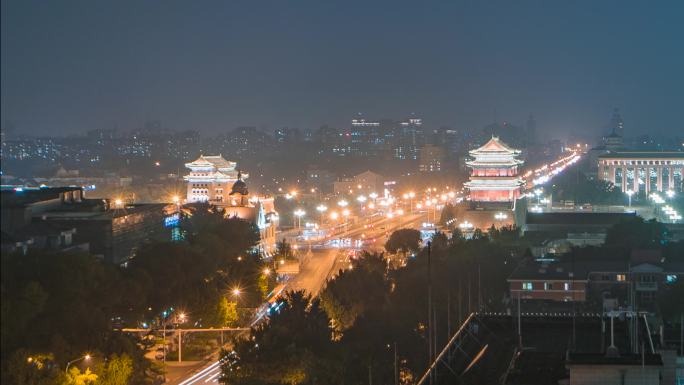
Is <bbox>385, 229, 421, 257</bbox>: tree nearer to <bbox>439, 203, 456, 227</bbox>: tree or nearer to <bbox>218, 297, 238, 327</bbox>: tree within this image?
<bbox>439, 203, 456, 227</bbox>: tree

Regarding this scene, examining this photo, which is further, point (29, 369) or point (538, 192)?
point (538, 192)

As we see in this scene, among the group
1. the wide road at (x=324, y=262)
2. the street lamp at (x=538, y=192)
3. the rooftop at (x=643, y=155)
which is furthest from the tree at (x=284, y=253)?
the rooftop at (x=643, y=155)

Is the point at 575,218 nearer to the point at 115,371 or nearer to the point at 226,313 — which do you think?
the point at 226,313

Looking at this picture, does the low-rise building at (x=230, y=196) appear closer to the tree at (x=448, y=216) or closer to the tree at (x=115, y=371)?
the tree at (x=448, y=216)

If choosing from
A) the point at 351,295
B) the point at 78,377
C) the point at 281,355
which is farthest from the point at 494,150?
the point at 78,377

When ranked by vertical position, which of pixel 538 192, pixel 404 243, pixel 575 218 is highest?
pixel 538 192

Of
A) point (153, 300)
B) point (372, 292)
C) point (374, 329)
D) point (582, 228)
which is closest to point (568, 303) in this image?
point (372, 292)

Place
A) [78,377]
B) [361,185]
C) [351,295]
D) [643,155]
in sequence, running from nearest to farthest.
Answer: [78,377], [351,295], [643,155], [361,185]

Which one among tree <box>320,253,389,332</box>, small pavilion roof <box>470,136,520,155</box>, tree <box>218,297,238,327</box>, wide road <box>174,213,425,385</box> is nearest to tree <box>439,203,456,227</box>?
wide road <box>174,213,425,385</box>
